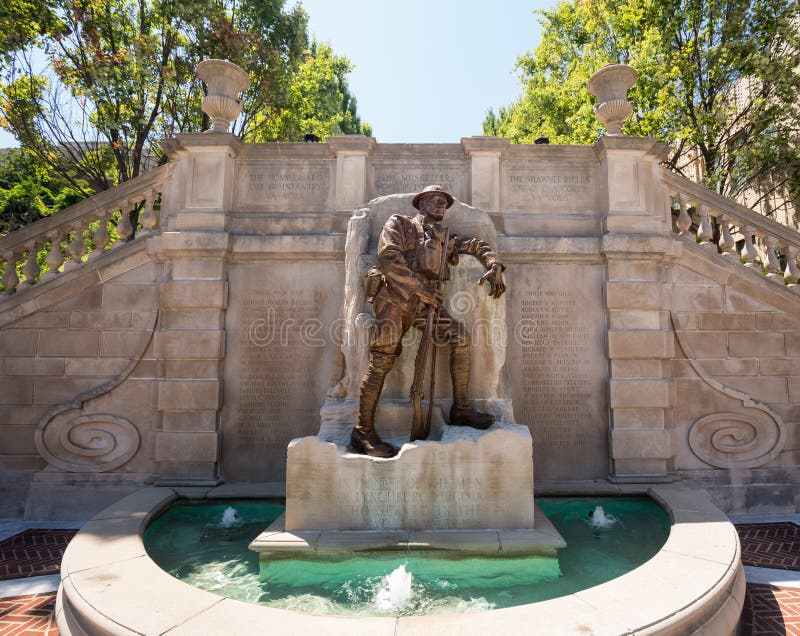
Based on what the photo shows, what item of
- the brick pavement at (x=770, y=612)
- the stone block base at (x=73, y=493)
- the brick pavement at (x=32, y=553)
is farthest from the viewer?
the stone block base at (x=73, y=493)

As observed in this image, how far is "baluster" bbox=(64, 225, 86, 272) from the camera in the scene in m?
6.73

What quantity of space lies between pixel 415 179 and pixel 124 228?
438cm

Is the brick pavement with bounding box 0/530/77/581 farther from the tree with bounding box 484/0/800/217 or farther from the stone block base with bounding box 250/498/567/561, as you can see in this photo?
the tree with bounding box 484/0/800/217

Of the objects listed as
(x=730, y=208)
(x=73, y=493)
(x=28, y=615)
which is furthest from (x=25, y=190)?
(x=730, y=208)

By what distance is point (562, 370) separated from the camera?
267 inches

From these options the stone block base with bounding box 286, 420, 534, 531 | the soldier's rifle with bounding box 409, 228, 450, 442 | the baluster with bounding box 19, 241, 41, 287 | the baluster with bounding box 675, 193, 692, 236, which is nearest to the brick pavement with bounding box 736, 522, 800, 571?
the stone block base with bounding box 286, 420, 534, 531

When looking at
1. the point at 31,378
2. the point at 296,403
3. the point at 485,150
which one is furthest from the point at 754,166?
the point at 31,378

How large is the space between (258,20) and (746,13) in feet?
41.5

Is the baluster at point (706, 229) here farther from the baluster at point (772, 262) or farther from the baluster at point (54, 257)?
the baluster at point (54, 257)

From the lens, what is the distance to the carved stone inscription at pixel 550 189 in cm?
715

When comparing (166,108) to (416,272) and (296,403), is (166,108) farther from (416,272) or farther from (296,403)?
(416,272)

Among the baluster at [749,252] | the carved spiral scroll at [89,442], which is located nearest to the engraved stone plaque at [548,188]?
the baluster at [749,252]

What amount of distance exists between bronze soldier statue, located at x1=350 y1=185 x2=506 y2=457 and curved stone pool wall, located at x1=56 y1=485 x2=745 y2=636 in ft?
6.56

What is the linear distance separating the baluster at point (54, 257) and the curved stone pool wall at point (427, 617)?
437 cm
